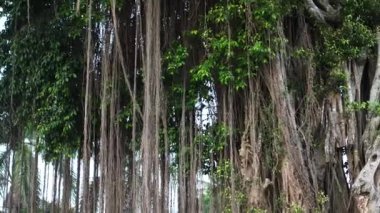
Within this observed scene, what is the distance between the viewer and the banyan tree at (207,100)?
4312 millimetres

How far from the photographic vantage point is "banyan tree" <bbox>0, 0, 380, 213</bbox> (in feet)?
14.1

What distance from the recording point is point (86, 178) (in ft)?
15.7

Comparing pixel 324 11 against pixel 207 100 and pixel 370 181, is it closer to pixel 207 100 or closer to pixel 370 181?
pixel 207 100

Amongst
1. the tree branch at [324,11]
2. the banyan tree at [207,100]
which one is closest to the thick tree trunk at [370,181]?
the banyan tree at [207,100]

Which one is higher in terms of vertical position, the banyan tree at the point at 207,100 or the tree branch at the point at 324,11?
the tree branch at the point at 324,11

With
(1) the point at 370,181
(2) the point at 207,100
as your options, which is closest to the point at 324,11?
(2) the point at 207,100

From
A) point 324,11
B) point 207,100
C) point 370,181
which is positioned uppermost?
point 324,11

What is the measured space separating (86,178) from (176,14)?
158cm

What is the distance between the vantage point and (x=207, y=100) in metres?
4.73

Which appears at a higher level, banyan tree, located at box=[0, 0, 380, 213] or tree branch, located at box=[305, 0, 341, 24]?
tree branch, located at box=[305, 0, 341, 24]

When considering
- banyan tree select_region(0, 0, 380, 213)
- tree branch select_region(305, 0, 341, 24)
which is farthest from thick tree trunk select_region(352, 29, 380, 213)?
tree branch select_region(305, 0, 341, 24)

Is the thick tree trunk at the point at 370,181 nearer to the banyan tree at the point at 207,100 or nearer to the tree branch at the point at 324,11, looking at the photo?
the banyan tree at the point at 207,100

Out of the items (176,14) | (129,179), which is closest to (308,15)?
(176,14)

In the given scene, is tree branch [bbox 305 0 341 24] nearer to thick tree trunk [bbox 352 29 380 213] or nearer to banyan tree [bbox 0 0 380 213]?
banyan tree [bbox 0 0 380 213]
